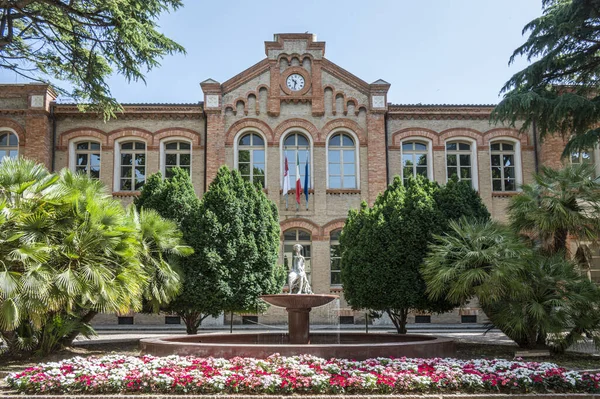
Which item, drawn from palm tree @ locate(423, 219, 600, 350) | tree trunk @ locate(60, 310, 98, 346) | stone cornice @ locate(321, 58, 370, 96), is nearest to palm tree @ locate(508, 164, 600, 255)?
palm tree @ locate(423, 219, 600, 350)

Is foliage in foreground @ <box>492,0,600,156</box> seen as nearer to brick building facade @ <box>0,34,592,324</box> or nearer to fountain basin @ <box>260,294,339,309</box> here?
brick building facade @ <box>0,34,592,324</box>

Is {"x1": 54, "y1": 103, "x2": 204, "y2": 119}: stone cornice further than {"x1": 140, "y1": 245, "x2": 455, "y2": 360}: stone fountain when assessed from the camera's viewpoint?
Yes

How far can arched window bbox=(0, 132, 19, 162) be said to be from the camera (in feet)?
85.1

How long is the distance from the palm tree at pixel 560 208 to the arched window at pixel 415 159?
1039 cm

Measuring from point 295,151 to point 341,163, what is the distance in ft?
6.88

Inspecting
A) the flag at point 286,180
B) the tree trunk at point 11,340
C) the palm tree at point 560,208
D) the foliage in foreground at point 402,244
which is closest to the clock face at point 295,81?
the flag at point 286,180

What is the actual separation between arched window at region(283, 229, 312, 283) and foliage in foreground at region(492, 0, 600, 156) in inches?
401

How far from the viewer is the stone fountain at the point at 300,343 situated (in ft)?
37.2

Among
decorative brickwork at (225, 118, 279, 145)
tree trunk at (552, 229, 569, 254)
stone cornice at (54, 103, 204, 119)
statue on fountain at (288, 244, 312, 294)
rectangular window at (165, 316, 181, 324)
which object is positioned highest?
stone cornice at (54, 103, 204, 119)

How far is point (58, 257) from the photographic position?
12625 millimetres

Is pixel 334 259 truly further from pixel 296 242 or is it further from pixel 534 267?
pixel 534 267

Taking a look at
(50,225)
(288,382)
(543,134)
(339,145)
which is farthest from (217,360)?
(339,145)

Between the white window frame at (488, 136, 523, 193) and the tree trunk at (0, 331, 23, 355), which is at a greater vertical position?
the white window frame at (488, 136, 523, 193)

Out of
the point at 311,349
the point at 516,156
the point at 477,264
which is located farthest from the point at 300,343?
the point at 516,156
